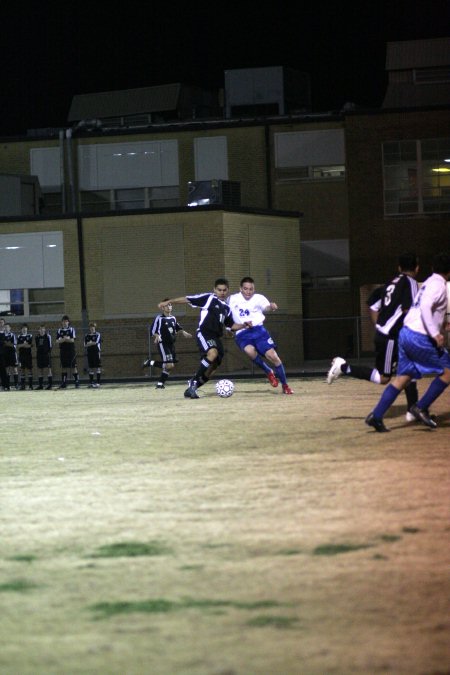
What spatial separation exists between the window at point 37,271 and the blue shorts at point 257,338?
1875 centimetres

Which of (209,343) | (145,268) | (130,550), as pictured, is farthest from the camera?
(145,268)

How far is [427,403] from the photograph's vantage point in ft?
47.9

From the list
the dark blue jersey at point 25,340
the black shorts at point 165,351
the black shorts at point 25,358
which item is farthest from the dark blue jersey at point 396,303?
the black shorts at point 25,358

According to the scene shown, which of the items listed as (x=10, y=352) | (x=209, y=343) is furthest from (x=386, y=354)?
(x=10, y=352)

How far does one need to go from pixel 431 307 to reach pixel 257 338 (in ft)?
30.5

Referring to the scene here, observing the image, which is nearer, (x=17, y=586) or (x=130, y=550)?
(x=17, y=586)

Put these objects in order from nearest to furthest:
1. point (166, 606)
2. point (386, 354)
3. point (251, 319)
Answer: point (166, 606) < point (386, 354) < point (251, 319)

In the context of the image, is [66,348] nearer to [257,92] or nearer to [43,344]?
[43,344]

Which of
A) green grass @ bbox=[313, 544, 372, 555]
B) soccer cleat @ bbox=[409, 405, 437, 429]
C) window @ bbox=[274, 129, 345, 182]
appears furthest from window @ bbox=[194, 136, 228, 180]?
green grass @ bbox=[313, 544, 372, 555]

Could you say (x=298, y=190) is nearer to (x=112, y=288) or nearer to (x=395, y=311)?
(x=112, y=288)

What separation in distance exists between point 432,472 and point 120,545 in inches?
156

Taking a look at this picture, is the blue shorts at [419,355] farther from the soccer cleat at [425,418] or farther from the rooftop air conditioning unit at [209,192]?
the rooftop air conditioning unit at [209,192]

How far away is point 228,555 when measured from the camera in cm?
714

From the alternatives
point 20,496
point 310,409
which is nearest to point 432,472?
point 20,496
